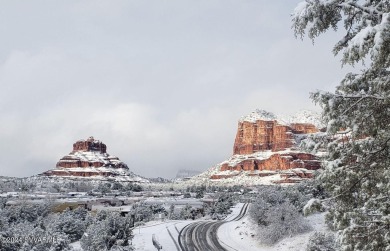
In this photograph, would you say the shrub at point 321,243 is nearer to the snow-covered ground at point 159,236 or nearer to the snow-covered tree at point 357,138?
the snow-covered ground at point 159,236

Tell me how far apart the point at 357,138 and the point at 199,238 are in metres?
45.2

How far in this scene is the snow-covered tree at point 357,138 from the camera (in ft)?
28.3

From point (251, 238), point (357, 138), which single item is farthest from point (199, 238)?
point (357, 138)

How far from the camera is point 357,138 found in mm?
9492

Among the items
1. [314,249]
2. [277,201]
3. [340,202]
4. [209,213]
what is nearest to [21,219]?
[209,213]

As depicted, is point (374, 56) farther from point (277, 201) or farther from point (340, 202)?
point (277, 201)

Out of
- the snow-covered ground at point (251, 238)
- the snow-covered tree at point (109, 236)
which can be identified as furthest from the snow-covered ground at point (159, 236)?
the snow-covered ground at point (251, 238)

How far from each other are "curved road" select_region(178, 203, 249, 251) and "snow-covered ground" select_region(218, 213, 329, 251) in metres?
1.07

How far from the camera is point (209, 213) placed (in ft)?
282

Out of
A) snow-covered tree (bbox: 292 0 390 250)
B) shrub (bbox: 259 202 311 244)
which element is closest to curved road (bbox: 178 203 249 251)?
shrub (bbox: 259 202 311 244)

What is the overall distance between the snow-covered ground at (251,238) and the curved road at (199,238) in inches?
42.3

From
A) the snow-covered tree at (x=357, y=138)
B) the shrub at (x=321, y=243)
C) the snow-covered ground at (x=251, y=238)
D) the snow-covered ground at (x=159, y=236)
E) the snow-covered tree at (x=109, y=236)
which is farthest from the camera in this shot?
the snow-covered ground at (x=159, y=236)

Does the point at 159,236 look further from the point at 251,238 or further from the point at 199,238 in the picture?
the point at 251,238

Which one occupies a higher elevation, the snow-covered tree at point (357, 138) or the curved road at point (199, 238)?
the snow-covered tree at point (357, 138)
